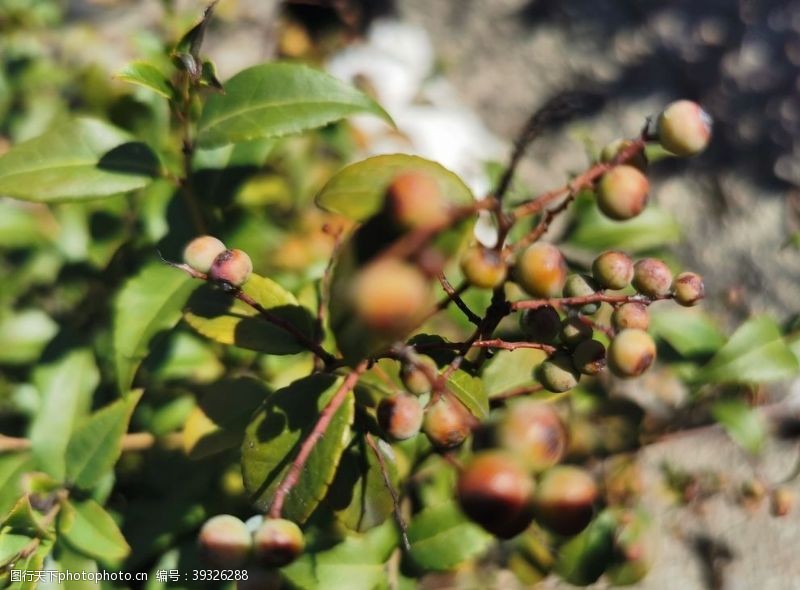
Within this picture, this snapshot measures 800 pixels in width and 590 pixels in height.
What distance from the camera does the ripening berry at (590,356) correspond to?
741mm

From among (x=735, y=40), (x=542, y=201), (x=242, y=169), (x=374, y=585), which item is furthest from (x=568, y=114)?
(x=735, y=40)

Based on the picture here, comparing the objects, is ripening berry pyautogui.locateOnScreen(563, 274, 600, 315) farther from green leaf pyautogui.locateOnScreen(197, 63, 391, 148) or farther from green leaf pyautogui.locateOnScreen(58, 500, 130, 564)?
green leaf pyautogui.locateOnScreen(58, 500, 130, 564)

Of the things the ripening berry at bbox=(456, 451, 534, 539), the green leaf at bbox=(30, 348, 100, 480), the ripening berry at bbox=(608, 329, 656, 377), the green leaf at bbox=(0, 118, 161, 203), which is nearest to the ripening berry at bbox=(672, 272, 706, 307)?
the ripening berry at bbox=(608, 329, 656, 377)

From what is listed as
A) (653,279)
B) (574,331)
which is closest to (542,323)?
(574,331)

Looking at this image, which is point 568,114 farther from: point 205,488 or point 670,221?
point 205,488

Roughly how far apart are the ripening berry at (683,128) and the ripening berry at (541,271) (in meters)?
0.18

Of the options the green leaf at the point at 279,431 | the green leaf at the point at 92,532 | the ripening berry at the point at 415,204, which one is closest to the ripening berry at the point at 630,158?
the ripening berry at the point at 415,204

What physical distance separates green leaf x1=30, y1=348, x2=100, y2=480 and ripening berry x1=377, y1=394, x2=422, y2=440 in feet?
2.29

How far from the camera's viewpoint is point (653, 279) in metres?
0.78

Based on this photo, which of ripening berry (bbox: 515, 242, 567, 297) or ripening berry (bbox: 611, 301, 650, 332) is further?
ripening berry (bbox: 611, 301, 650, 332)

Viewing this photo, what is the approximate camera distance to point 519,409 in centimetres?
61

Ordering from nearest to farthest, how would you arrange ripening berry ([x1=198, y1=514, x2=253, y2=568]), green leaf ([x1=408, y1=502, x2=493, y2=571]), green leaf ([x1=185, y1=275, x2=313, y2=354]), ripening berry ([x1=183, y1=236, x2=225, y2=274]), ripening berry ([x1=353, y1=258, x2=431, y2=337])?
1. ripening berry ([x1=353, y1=258, x2=431, y2=337])
2. ripening berry ([x1=198, y1=514, x2=253, y2=568])
3. ripening berry ([x1=183, y1=236, x2=225, y2=274])
4. green leaf ([x1=185, y1=275, x2=313, y2=354])
5. green leaf ([x1=408, y1=502, x2=493, y2=571])

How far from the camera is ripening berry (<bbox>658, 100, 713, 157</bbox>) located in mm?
703

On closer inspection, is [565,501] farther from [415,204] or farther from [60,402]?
[60,402]
